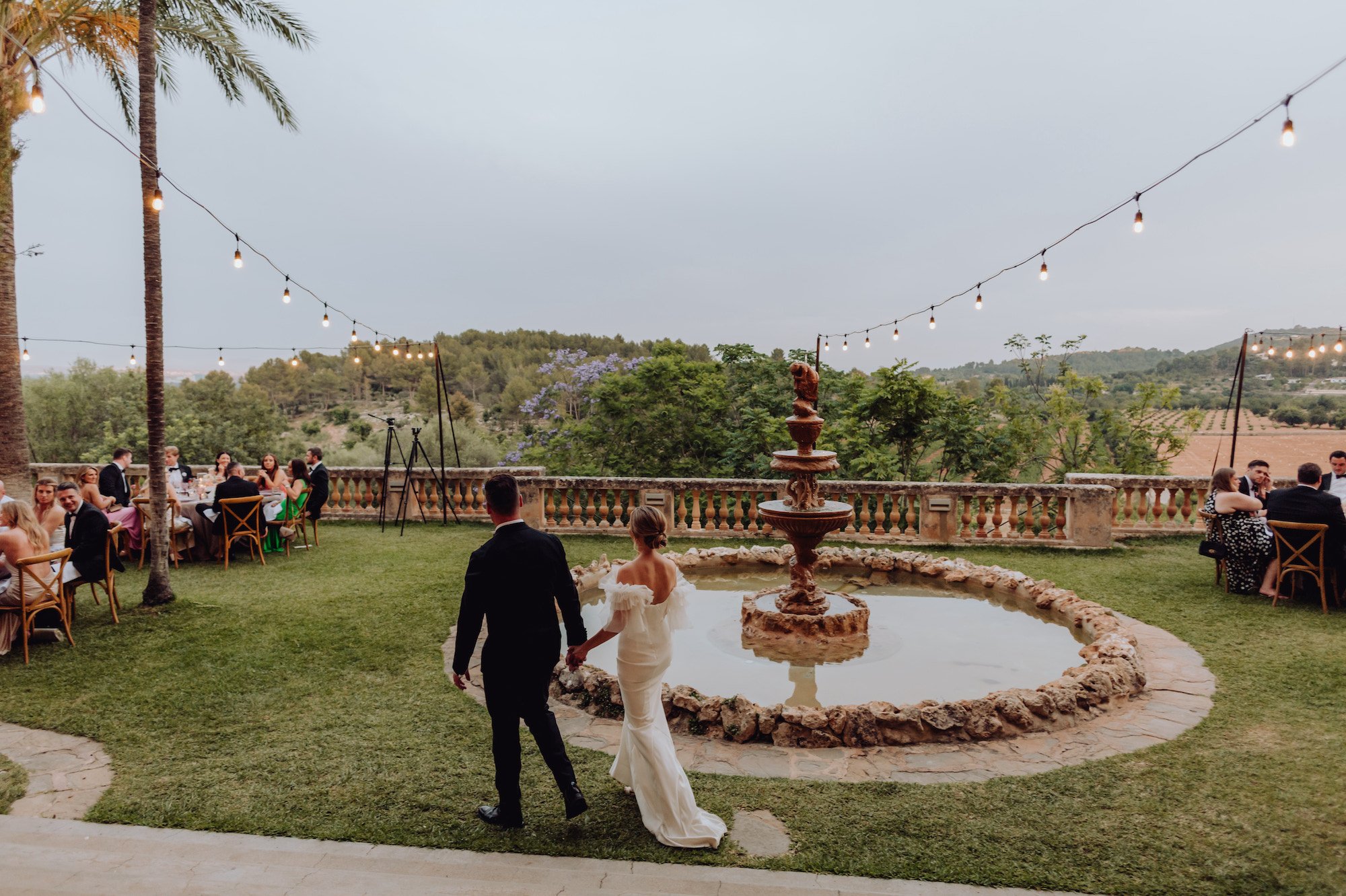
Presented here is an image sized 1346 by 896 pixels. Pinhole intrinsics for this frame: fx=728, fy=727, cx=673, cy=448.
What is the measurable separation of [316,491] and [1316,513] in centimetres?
1183

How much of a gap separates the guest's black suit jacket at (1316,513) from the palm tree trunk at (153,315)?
36.0ft

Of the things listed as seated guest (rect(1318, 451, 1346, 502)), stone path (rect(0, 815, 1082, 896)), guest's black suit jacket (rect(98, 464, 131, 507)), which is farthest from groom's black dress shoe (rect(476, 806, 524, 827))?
seated guest (rect(1318, 451, 1346, 502))

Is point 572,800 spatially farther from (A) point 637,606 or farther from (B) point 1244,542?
(B) point 1244,542

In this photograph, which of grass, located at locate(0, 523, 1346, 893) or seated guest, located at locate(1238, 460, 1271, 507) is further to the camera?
seated guest, located at locate(1238, 460, 1271, 507)

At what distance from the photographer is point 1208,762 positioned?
405 centimetres

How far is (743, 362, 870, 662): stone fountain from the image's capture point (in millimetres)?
6531

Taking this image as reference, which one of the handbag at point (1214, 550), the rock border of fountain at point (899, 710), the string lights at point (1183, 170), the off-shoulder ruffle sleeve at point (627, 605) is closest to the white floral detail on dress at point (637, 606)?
the off-shoulder ruffle sleeve at point (627, 605)

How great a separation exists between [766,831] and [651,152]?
81.8ft

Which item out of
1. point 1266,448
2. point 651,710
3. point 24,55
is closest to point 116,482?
point 24,55

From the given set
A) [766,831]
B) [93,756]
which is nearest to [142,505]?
[93,756]

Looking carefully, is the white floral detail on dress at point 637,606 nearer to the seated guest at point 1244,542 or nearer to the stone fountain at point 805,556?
the stone fountain at point 805,556

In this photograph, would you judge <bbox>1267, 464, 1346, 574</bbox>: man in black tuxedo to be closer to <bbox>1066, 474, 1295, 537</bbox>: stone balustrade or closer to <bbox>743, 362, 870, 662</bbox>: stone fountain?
<bbox>1066, 474, 1295, 537</bbox>: stone balustrade

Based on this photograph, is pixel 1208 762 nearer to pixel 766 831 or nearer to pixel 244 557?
pixel 766 831

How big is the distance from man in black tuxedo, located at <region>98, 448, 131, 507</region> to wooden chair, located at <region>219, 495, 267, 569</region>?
1647mm
